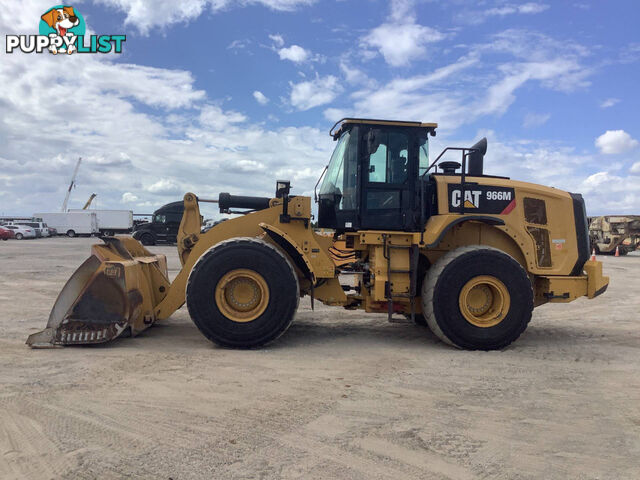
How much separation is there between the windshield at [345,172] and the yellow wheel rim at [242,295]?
62.4 inches

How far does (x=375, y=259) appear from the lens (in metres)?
6.05

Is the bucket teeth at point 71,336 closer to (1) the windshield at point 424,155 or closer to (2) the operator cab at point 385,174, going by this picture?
(2) the operator cab at point 385,174

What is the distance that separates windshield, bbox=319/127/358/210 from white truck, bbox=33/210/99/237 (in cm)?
4700

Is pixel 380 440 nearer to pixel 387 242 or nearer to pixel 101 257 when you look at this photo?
pixel 387 242

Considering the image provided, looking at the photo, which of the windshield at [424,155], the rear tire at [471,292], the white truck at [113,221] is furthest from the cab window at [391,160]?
the white truck at [113,221]

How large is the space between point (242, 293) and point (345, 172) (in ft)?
6.85

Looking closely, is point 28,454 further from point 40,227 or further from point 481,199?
point 40,227

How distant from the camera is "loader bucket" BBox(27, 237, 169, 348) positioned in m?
5.29

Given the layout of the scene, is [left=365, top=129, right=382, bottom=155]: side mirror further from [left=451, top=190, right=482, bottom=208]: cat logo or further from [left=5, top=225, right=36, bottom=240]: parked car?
[left=5, top=225, right=36, bottom=240]: parked car

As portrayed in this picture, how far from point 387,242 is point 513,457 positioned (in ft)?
11.1

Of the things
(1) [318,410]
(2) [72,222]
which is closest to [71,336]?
(1) [318,410]

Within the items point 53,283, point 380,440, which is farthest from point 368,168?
point 53,283

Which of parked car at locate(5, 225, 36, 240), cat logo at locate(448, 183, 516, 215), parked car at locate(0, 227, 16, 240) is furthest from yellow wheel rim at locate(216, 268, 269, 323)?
parked car at locate(5, 225, 36, 240)

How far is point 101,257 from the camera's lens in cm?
561
